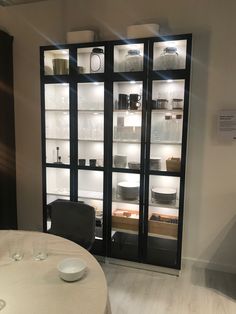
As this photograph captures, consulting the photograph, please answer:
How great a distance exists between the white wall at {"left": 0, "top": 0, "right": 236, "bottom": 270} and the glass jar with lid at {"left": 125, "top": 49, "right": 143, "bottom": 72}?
0.39 meters

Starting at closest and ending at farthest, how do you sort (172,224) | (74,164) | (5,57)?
(172,224), (74,164), (5,57)

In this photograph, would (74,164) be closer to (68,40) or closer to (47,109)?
(47,109)

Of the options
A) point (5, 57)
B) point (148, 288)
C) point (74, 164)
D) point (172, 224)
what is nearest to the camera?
point (148, 288)

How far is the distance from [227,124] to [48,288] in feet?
7.19

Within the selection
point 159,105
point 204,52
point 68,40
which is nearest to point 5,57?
point 68,40

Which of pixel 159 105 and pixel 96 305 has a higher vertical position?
pixel 159 105

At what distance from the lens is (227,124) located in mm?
2586

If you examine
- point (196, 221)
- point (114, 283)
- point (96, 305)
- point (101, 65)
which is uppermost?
point (101, 65)

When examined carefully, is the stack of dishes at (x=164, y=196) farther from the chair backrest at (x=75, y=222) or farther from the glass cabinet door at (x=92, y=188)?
the chair backrest at (x=75, y=222)

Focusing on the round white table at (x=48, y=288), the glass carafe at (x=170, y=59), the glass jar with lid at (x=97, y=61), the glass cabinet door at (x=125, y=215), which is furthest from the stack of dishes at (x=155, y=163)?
the round white table at (x=48, y=288)

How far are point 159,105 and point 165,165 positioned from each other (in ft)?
2.04

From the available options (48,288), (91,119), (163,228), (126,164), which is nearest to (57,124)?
(91,119)

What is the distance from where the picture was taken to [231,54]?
252 cm

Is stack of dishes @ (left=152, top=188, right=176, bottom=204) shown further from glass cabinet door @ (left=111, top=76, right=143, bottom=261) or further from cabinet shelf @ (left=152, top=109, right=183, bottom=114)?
cabinet shelf @ (left=152, top=109, right=183, bottom=114)
